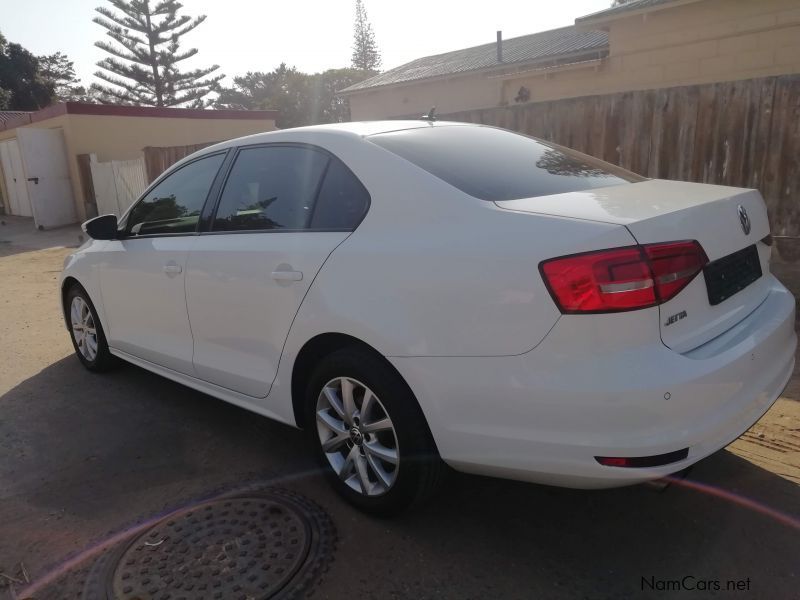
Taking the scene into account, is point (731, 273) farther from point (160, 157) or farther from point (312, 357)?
point (160, 157)

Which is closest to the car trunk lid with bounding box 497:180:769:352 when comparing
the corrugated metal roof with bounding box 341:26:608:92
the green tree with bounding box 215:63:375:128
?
the corrugated metal roof with bounding box 341:26:608:92

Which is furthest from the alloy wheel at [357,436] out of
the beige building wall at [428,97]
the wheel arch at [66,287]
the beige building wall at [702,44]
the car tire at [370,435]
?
the beige building wall at [428,97]

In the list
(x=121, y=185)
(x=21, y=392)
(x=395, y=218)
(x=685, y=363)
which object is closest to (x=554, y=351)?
(x=685, y=363)

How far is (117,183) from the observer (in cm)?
1563

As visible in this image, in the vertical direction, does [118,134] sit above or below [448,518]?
above

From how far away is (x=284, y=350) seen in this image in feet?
9.58

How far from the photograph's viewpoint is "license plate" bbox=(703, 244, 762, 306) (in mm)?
2258

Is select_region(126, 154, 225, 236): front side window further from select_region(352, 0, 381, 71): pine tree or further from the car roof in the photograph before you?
select_region(352, 0, 381, 71): pine tree

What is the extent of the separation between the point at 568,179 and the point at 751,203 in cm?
79

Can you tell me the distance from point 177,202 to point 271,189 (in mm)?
987

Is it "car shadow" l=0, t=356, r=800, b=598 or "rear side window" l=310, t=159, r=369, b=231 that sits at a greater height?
"rear side window" l=310, t=159, r=369, b=231

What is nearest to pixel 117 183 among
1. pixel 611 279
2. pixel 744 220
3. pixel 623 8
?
pixel 623 8

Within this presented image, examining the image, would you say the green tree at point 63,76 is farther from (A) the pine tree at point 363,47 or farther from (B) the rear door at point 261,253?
(B) the rear door at point 261,253

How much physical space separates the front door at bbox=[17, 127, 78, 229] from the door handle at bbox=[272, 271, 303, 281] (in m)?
17.4
